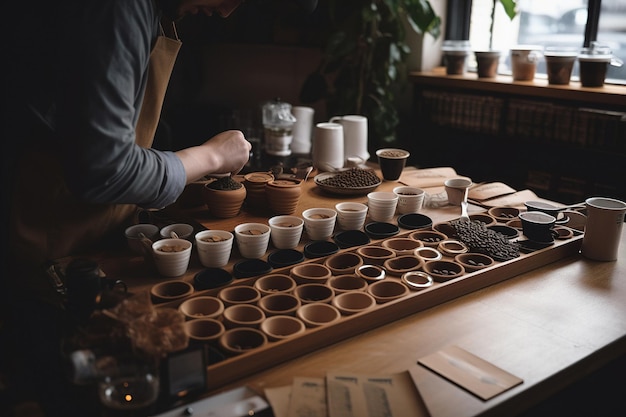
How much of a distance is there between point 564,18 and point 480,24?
664 millimetres

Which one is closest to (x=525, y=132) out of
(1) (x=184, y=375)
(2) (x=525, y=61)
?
(2) (x=525, y=61)

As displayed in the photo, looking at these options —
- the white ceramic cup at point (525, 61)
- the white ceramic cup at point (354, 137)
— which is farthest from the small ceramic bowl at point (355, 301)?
the white ceramic cup at point (525, 61)

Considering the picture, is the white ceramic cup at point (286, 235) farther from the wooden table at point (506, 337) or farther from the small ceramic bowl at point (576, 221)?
the small ceramic bowl at point (576, 221)

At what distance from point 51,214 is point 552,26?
10.6 ft

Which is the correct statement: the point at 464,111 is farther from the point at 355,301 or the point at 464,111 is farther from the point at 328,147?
the point at 355,301

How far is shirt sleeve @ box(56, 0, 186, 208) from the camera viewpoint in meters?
1.22

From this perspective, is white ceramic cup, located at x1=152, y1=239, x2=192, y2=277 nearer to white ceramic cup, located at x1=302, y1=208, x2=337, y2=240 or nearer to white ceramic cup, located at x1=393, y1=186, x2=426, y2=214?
white ceramic cup, located at x1=302, y1=208, x2=337, y2=240

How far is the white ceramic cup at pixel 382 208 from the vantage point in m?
1.94

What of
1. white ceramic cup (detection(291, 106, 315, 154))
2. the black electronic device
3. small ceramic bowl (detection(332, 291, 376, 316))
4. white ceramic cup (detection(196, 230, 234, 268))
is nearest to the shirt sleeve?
white ceramic cup (detection(196, 230, 234, 268))

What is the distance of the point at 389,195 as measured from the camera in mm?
2018

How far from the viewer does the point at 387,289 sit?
152 cm

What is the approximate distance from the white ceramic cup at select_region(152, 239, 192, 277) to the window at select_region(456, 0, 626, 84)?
8.99 ft

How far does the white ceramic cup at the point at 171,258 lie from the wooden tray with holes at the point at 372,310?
11 cm

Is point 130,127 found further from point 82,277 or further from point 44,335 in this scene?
point 44,335
